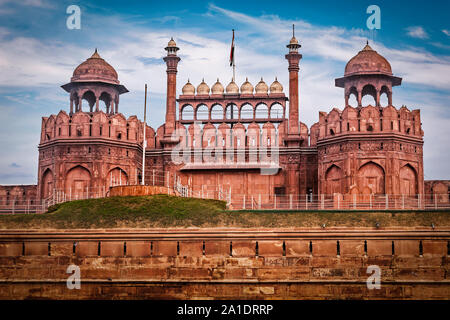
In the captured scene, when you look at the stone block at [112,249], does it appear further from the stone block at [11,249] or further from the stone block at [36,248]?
the stone block at [11,249]

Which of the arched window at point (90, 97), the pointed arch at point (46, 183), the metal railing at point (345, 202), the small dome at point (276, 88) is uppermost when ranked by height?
the small dome at point (276, 88)

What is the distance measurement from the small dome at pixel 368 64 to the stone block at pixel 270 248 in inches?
755

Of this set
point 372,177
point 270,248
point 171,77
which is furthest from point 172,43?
point 270,248

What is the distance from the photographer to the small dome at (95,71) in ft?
173

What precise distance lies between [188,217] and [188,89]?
18731 millimetres

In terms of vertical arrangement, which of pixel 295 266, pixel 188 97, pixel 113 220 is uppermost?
pixel 188 97

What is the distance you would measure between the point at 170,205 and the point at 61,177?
12.2 meters

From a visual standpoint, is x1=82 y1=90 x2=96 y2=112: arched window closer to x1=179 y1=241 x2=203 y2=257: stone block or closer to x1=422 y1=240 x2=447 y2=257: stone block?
x1=179 y1=241 x2=203 y2=257: stone block

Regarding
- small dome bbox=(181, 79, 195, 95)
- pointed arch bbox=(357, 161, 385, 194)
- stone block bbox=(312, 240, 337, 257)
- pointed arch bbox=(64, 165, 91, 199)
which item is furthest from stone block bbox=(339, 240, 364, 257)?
small dome bbox=(181, 79, 195, 95)

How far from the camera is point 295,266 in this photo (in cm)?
3594

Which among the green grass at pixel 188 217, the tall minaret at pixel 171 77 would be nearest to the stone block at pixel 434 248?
the green grass at pixel 188 217

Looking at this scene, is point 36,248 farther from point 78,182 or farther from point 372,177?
point 372,177

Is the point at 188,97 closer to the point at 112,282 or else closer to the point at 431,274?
the point at 112,282
